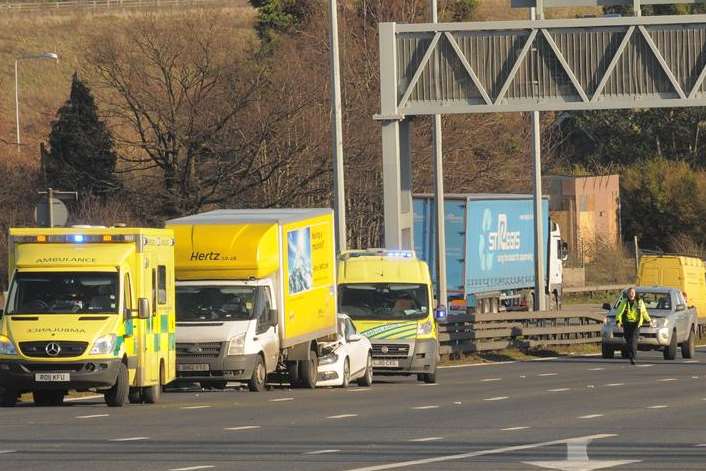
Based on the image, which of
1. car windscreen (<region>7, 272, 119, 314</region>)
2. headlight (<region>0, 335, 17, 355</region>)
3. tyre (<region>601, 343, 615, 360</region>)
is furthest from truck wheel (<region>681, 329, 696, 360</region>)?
headlight (<region>0, 335, 17, 355</region>)

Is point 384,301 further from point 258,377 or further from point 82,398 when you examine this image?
point 82,398

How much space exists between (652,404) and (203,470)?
428 inches

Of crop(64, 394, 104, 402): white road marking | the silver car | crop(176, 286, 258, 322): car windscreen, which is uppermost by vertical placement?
crop(176, 286, 258, 322): car windscreen

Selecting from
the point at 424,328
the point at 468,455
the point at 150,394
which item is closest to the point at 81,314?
the point at 150,394

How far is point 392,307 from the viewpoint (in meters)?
31.2

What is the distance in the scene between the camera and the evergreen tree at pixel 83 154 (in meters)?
52.3

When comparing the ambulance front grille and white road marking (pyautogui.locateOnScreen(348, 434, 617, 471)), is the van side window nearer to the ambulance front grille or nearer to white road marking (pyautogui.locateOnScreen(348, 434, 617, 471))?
the ambulance front grille

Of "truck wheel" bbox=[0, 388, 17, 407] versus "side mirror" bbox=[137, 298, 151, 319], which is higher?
"side mirror" bbox=[137, 298, 151, 319]

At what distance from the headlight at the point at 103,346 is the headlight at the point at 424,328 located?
8.85 metres

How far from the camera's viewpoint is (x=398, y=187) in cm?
3738

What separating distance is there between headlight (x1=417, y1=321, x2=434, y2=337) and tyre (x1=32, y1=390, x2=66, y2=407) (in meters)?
7.93

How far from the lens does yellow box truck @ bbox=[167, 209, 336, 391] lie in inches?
1029

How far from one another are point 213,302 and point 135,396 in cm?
228

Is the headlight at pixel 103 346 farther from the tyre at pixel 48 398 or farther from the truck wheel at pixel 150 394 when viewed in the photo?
the tyre at pixel 48 398
